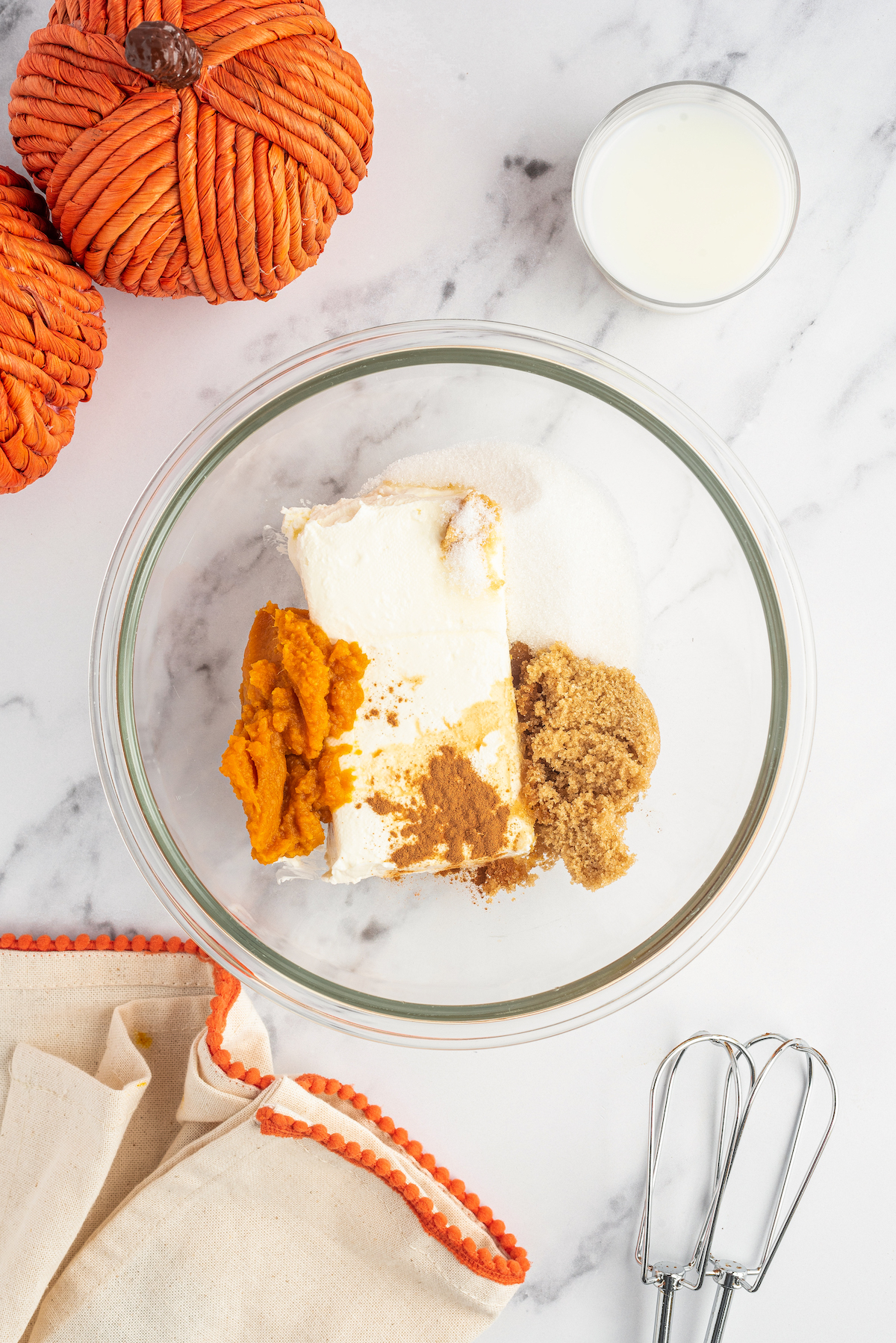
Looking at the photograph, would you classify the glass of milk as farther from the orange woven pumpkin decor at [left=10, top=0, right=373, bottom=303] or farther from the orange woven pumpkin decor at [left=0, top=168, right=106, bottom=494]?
the orange woven pumpkin decor at [left=0, top=168, right=106, bottom=494]

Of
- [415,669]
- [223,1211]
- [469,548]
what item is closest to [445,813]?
[415,669]

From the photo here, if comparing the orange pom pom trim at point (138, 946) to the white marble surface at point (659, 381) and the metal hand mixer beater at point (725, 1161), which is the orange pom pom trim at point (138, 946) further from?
the metal hand mixer beater at point (725, 1161)

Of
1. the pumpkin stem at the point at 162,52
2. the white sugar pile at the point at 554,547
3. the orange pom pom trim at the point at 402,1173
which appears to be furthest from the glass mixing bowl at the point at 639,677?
the pumpkin stem at the point at 162,52

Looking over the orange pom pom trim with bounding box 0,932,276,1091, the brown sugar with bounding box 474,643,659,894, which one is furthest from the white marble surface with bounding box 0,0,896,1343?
the brown sugar with bounding box 474,643,659,894

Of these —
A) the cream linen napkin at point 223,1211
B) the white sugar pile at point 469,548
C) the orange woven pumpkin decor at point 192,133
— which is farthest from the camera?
the cream linen napkin at point 223,1211

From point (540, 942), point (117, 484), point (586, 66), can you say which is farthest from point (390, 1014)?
point (586, 66)

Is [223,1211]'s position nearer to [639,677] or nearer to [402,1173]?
[402,1173]
